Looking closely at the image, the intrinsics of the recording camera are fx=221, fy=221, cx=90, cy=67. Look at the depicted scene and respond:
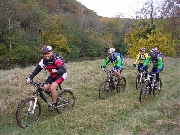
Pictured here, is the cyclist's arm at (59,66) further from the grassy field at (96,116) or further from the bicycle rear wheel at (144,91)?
the bicycle rear wheel at (144,91)

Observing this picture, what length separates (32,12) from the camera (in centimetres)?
4862

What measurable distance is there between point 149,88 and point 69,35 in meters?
43.8

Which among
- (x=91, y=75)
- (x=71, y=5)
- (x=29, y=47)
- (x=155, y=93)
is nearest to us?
(x=155, y=93)

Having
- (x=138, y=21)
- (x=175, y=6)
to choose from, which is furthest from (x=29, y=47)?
(x=175, y=6)

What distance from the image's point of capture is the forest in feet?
119

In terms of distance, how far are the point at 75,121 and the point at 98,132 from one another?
0.86 metres

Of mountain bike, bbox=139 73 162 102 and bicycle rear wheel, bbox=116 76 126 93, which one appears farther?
bicycle rear wheel, bbox=116 76 126 93

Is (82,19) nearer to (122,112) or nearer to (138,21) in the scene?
(138,21)

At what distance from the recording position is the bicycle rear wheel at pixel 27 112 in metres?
6.51

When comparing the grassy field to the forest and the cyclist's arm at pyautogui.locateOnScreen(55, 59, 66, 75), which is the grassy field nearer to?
the cyclist's arm at pyautogui.locateOnScreen(55, 59, 66, 75)

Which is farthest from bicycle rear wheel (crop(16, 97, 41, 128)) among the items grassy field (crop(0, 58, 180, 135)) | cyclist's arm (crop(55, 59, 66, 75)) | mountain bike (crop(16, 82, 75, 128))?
cyclist's arm (crop(55, 59, 66, 75))

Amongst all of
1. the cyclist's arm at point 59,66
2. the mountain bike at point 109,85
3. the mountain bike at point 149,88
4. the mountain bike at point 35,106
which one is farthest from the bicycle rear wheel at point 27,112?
the mountain bike at point 149,88

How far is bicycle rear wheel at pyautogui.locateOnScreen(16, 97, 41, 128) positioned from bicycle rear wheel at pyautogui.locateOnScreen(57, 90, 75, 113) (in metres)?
0.88

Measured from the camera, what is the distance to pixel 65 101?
7.95 m
